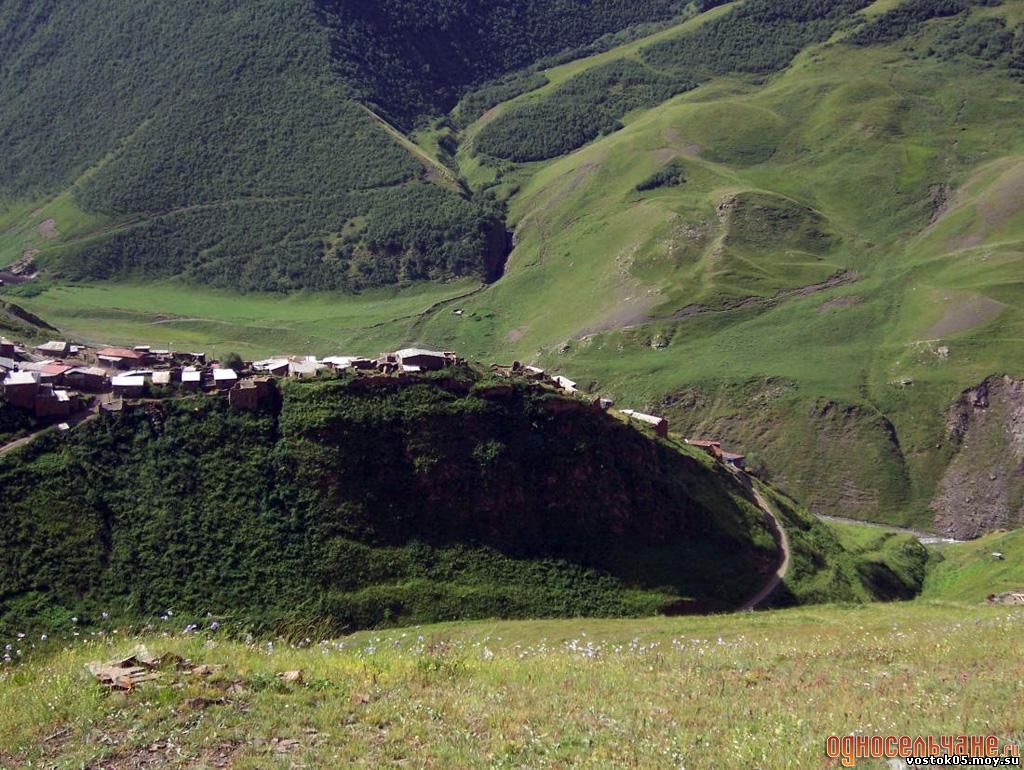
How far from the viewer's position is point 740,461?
65938mm

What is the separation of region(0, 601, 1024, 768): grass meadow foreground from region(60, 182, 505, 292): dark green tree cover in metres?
123

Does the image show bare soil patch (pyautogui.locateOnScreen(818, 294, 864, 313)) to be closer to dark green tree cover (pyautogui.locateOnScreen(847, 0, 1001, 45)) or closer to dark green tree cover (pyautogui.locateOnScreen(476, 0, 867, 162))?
dark green tree cover (pyautogui.locateOnScreen(476, 0, 867, 162))

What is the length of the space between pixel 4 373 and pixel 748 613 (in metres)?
34.5

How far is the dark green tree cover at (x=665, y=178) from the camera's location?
13800 centimetres

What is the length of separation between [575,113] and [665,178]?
51.5 meters

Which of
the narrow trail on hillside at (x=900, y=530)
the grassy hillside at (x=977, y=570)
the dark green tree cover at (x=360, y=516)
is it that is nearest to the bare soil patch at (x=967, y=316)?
the narrow trail on hillside at (x=900, y=530)

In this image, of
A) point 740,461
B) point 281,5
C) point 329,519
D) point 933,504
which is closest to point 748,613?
point 329,519

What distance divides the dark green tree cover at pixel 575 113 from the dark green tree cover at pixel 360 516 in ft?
A: 449

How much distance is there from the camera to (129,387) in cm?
4378

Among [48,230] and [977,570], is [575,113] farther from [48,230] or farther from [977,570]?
[977,570]

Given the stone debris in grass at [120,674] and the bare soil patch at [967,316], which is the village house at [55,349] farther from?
the bare soil patch at [967,316]

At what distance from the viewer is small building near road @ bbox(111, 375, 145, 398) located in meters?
43.8

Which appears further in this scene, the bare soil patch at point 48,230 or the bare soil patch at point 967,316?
the bare soil patch at point 48,230

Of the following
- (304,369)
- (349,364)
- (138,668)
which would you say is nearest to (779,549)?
(349,364)
